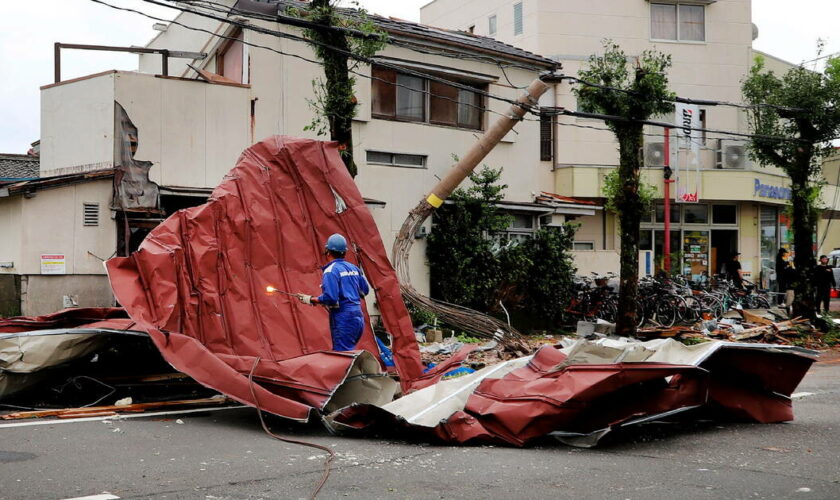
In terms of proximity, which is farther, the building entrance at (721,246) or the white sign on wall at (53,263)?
the building entrance at (721,246)

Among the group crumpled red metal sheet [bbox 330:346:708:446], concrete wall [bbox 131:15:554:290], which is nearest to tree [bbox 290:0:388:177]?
concrete wall [bbox 131:15:554:290]

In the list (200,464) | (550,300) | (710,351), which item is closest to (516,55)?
(550,300)

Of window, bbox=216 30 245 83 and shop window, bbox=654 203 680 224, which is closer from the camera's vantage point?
window, bbox=216 30 245 83

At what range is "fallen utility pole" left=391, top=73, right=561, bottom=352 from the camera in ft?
51.4

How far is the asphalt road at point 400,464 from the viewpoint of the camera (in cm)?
546

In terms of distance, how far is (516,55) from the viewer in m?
20.5

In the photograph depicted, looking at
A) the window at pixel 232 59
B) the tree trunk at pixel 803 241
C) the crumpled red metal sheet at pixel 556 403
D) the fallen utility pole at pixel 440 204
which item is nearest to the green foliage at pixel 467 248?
the fallen utility pole at pixel 440 204

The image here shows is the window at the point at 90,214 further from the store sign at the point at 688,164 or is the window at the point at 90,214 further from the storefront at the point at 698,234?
the storefront at the point at 698,234

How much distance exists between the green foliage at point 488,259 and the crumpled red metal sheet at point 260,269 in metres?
7.77

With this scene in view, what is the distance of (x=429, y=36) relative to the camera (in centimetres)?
1889

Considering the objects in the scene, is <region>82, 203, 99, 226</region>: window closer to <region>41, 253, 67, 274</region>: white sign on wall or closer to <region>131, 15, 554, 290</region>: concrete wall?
<region>41, 253, 67, 274</region>: white sign on wall

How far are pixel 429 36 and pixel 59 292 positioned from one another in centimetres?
953

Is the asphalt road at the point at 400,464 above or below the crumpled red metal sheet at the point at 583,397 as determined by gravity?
below

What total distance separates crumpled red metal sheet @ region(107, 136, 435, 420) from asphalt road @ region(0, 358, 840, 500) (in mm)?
1145
